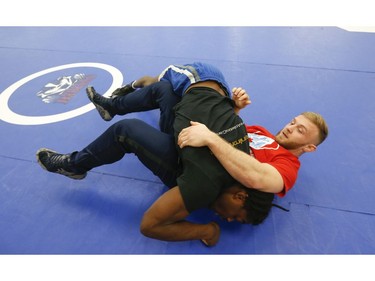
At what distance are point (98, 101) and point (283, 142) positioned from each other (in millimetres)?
1611

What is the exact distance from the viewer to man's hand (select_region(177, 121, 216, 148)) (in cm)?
143

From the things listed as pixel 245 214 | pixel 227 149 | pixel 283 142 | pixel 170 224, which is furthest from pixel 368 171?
pixel 170 224

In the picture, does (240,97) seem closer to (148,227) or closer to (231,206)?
(231,206)

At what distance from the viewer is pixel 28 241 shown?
1.63m

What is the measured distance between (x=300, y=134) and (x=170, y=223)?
1097mm

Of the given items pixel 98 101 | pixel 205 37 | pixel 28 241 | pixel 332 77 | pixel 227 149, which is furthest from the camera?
pixel 205 37

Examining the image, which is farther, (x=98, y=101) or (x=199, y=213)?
(x=98, y=101)

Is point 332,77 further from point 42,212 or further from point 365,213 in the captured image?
point 42,212

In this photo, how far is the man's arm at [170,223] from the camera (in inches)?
54.8

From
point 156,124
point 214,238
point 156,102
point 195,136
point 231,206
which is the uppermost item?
point 195,136

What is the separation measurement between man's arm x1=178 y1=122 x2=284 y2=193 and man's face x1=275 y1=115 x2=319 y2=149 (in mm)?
466

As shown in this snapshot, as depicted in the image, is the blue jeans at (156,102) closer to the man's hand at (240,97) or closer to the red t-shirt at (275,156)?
the man's hand at (240,97)

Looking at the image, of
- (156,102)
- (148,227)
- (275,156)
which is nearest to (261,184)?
(275,156)

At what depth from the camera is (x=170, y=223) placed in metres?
1.47
